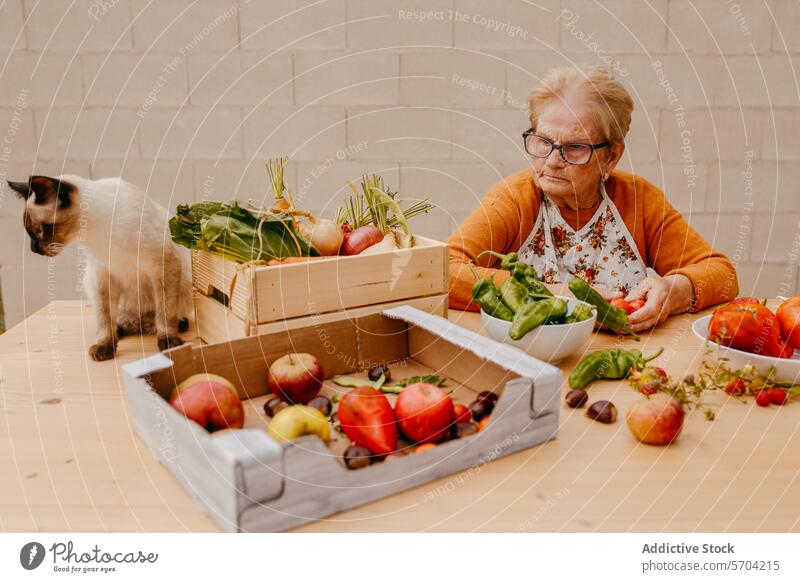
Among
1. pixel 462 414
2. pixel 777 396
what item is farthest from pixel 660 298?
pixel 462 414

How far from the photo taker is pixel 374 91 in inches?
123

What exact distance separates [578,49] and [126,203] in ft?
7.41

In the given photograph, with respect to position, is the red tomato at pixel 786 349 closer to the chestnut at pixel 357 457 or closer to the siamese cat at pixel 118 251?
the chestnut at pixel 357 457

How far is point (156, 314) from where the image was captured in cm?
153

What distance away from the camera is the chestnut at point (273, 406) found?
109 cm

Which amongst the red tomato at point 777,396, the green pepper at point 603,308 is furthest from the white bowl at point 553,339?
the red tomato at point 777,396

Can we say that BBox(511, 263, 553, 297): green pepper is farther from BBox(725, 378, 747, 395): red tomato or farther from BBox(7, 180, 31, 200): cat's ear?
BBox(7, 180, 31, 200): cat's ear

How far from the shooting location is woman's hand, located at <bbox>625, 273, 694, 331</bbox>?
1.58 metres

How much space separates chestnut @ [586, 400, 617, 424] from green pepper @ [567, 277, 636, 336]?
0.41m

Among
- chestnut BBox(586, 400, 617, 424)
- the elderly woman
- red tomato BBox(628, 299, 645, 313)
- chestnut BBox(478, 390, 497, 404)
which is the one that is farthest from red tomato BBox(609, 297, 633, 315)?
chestnut BBox(478, 390, 497, 404)

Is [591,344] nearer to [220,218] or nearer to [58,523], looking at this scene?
[220,218]

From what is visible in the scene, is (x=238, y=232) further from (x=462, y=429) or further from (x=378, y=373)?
(x=462, y=429)

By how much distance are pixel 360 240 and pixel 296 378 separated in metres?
0.46

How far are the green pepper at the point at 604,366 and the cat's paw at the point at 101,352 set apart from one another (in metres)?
0.92
